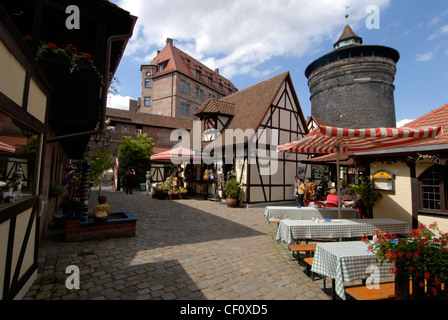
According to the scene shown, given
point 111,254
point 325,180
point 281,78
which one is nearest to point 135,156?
point 281,78

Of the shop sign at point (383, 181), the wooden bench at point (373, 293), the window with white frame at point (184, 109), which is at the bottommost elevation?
the wooden bench at point (373, 293)

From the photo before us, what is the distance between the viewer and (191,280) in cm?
365

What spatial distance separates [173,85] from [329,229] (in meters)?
32.9

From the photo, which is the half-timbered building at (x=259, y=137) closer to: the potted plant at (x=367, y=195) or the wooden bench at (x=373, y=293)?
the potted plant at (x=367, y=195)

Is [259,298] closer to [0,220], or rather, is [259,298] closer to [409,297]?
[409,297]

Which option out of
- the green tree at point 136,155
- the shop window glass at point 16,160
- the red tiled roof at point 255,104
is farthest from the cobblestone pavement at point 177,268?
the green tree at point 136,155

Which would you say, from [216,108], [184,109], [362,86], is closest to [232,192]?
[216,108]

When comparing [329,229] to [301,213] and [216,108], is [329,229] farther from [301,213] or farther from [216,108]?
[216,108]

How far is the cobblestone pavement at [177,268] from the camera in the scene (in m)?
3.26

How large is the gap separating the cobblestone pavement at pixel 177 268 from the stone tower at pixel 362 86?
29.2 meters

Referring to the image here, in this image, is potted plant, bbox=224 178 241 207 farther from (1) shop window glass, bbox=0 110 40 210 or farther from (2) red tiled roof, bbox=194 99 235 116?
(1) shop window glass, bbox=0 110 40 210

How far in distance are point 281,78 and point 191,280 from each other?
12829 mm

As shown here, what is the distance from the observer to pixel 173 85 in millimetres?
33875

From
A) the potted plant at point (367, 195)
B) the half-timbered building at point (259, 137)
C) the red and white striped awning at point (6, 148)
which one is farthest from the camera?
the half-timbered building at point (259, 137)
